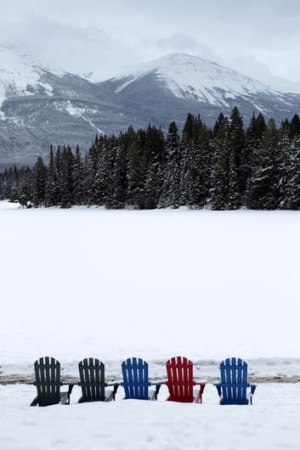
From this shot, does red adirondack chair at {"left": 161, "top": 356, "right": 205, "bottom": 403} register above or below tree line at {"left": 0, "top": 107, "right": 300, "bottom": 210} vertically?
below

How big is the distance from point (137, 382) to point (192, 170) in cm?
6550

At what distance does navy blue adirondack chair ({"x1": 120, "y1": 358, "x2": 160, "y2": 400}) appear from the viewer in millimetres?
9977

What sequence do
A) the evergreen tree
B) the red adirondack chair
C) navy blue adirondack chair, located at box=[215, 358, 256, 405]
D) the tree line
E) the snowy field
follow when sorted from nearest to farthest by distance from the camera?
the snowy field < navy blue adirondack chair, located at box=[215, 358, 256, 405] < the red adirondack chair < the tree line < the evergreen tree

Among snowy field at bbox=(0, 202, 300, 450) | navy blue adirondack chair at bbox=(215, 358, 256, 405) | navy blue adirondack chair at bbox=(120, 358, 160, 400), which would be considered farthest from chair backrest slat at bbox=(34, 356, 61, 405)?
navy blue adirondack chair at bbox=(215, 358, 256, 405)

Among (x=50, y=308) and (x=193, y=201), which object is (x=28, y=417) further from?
(x=193, y=201)

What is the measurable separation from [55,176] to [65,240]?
64.8 meters

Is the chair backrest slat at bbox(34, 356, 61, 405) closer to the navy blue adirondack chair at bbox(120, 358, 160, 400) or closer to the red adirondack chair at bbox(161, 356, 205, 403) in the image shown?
the navy blue adirondack chair at bbox(120, 358, 160, 400)

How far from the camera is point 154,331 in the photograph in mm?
14453

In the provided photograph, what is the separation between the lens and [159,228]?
148 ft

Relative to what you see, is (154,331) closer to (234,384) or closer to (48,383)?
(234,384)

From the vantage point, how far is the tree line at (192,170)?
6700 cm

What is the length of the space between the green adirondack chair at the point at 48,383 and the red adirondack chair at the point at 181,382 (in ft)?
6.46

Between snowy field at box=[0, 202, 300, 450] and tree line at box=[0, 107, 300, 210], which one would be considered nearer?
snowy field at box=[0, 202, 300, 450]

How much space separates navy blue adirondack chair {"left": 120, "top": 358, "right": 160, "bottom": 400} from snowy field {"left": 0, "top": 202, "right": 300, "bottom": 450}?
15.3 inches
